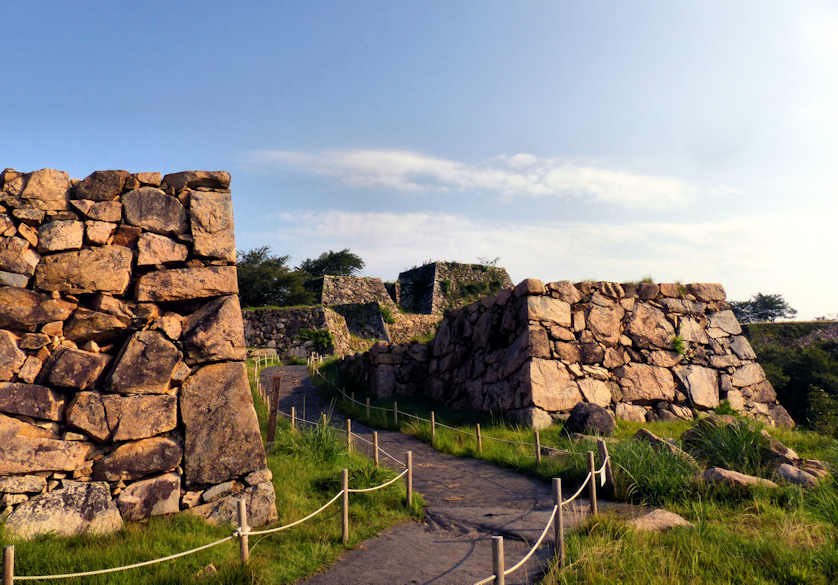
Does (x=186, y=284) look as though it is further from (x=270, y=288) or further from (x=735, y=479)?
(x=270, y=288)

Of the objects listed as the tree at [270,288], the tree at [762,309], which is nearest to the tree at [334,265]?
the tree at [270,288]

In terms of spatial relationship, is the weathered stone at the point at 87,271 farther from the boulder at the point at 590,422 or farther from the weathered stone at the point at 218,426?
the boulder at the point at 590,422

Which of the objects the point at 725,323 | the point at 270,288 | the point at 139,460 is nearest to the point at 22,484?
the point at 139,460

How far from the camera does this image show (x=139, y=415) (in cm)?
636

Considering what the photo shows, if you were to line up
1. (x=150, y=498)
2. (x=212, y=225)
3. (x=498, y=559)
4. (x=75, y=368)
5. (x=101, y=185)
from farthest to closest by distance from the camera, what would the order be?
(x=212, y=225)
(x=101, y=185)
(x=75, y=368)
(x=150, y=498)
(x=498, y=559)

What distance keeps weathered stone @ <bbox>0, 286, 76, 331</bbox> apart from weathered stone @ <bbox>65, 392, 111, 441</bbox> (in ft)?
3.07

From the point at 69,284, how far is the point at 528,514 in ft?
20.9

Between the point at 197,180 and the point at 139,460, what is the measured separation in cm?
349

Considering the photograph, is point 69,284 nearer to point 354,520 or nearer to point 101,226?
point 101,226

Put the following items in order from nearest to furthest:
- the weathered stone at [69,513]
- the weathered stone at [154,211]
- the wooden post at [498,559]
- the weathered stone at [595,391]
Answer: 1. the wooden post at [498,559]
2. the weathered stone at [69,513]
3. the weathered stone at [154,211]
4. the weathered stone at [595,391]

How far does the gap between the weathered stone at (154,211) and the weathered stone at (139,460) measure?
8.35ft

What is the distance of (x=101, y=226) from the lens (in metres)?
6.66

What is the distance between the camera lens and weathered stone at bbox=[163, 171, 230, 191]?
716cm

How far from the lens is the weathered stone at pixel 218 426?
6465 mm
